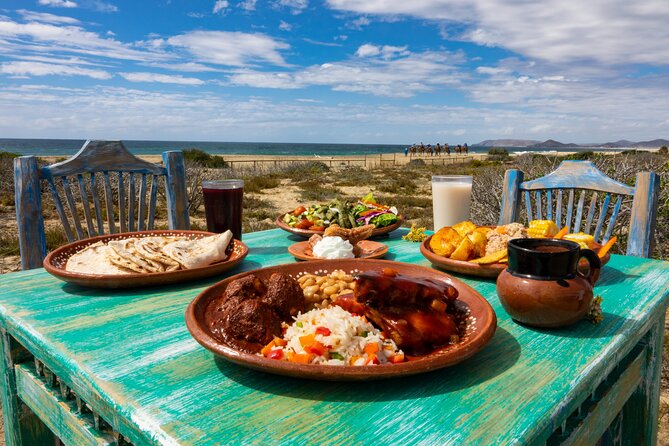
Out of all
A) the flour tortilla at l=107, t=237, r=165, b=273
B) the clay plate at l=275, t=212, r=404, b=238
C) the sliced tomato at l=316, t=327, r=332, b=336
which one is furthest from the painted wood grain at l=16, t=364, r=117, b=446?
the clay plate at l=275, t=212, r=404, b=238

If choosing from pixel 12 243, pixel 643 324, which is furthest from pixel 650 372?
pixel 12 243

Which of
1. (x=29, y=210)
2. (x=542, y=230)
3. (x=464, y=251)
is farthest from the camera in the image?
(x=29, y=210)

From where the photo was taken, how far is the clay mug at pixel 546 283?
1.21 metres

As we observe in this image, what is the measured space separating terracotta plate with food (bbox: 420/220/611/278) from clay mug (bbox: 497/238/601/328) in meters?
0.44

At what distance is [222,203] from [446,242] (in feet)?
3.41

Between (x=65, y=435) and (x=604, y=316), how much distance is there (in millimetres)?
1579

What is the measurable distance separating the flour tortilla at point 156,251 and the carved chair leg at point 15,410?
19.4 inches

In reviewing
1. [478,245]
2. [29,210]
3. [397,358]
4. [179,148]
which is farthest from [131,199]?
[179,148]

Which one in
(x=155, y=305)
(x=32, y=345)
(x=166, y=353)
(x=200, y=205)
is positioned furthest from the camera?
(x=200, y=205)

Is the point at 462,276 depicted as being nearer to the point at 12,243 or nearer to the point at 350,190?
the point at 12,243

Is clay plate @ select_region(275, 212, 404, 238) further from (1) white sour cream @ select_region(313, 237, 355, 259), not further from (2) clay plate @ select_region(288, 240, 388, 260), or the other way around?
(1) white sour cream @ select_region(313, 237, 355, 259)

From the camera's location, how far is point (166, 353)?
1.17m

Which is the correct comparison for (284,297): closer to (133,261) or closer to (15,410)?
(133,261)

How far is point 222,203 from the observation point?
221cm
